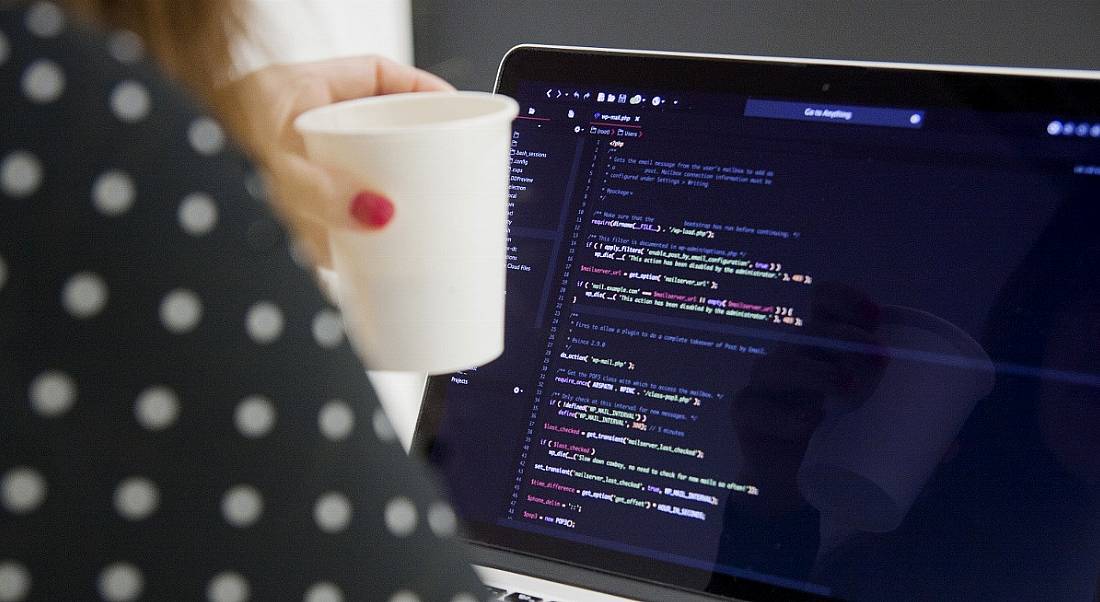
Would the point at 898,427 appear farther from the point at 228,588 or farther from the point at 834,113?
the point at 228,588

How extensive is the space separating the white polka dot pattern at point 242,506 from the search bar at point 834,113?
1.41ft

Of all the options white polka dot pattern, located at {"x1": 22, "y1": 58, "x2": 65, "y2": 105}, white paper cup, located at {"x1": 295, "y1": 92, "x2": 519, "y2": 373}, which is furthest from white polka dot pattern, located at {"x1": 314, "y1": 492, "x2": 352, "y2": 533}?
white paper cup, located at {"x1": 295, "y1": 92, "x2": 519, "y2": 373}

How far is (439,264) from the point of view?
43 cm

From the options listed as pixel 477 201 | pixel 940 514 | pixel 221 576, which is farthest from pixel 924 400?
pixel 221 576

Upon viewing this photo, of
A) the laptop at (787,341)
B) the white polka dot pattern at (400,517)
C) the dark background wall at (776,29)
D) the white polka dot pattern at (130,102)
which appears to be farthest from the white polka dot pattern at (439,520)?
the dark background wall at (776,29)

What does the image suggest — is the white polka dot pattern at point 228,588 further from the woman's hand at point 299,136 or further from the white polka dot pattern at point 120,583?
the woman's hand at point 299,136

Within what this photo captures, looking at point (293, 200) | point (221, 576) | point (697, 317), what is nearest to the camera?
point (221, 576)

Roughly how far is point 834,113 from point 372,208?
30 centimetres

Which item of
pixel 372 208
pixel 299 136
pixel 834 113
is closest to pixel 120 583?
pixel 372 208

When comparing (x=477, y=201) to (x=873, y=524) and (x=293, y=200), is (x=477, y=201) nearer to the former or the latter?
(x=293, y=200)

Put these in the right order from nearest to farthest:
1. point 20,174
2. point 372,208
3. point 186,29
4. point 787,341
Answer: point 20,174, point 186,29, point 372,208, point 787,341

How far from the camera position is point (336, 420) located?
20cm

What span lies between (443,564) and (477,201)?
24cm

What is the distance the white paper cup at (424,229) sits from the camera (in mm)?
389
